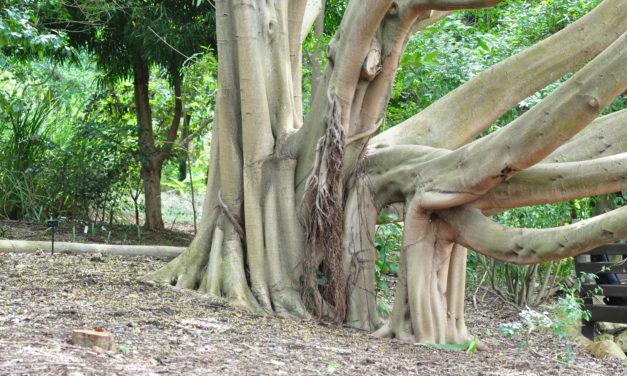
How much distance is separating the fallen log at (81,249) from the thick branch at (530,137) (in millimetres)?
3971

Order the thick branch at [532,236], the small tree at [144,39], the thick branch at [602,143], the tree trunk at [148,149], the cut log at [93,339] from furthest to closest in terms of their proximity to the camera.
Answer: the tree trunk at [148,149], the small tree at [144,39], the thick branch at [602,143], the thick branch at [532,236], the cut log at [93,339]

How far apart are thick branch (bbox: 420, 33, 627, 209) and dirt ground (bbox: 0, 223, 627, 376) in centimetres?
121

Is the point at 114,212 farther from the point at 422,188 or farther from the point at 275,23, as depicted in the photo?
the point at 422,188

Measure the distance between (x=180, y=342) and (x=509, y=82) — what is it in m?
3.24

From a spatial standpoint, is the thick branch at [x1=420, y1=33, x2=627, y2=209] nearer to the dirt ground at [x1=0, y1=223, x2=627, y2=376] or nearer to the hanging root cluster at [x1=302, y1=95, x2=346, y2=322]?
the hanging root cluster at [x1=302, y1=95, x2=346, y2=322]

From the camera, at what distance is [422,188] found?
17.7 feet

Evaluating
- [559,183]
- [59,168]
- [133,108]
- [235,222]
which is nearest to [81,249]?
[235,222]

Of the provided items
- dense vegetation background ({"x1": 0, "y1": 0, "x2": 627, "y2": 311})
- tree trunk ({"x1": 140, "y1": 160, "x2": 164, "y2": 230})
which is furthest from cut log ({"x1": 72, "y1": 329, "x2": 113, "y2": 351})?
tree trunk ({"x1": 140, "y1": 160, "x2": 164, "y2": 230})

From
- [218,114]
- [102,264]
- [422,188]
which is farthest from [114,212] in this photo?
[422,188]

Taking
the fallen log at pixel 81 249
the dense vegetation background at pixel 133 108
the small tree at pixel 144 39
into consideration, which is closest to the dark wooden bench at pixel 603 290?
the dense vegetation background at pixel 133 108

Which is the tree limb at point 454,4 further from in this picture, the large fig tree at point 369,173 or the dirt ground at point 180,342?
the dirt ground at point 180,342

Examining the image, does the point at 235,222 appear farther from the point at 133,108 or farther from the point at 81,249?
the point at 133,108

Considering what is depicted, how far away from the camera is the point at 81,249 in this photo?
25.4 ft

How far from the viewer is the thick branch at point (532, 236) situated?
450 cm
